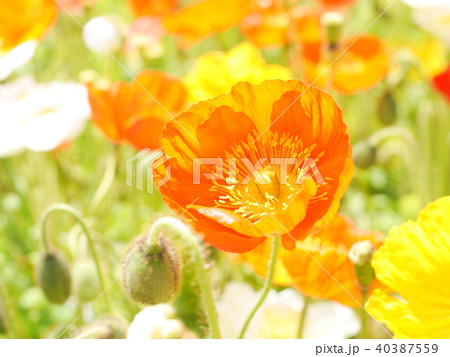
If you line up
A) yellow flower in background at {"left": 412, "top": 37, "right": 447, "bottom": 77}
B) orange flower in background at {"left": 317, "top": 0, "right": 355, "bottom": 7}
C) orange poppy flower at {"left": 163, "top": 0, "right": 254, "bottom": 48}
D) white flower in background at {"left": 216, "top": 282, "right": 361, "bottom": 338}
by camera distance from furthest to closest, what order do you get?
1. yellow flower in background at {"left": 412, "top": 37, "right": 447, "bottom": 77}
2. orange flower in background at {"left": 317, "top": 0, "right": 355, "bottom": 7}
3. orange poppy flower at {"left": 163, "top": 0, "right": 254, "bottom": 48}
4. white flower in background at {"left": 216, "top": 282, "right": 361, "bottom": 338}

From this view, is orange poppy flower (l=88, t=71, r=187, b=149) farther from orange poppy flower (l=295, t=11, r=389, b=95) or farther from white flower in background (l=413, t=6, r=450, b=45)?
white flower in background (l=413, t=6, r=450, b=45)

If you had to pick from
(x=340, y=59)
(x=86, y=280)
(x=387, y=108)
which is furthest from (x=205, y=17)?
(x=86, y=280)

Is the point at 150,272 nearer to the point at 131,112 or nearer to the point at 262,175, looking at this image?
the point at 262,175

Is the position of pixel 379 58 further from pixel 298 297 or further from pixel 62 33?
pixel 62 33

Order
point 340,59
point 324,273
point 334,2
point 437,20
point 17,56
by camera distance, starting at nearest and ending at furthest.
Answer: point 324,273 < point 17,56 < point 437,20 < point 340,59 < point 334,2

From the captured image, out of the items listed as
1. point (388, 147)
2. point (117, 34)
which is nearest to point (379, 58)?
point (388, 147)

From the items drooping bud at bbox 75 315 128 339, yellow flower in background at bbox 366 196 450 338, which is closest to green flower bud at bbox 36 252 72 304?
drooping bud at bbox 75 315 128 339

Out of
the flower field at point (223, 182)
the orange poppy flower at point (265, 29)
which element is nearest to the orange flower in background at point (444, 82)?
the flower field at point (223, 182)
